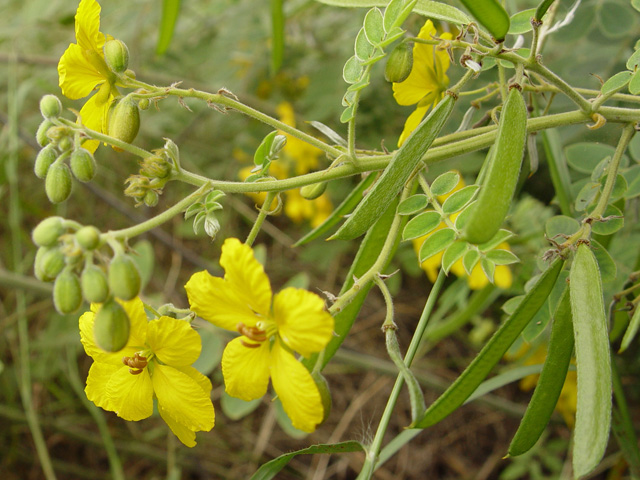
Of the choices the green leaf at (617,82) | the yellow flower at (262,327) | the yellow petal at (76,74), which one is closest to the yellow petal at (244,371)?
the yellow flower at (262,327)

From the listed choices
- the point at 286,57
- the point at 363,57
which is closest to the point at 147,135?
the point at 286,57

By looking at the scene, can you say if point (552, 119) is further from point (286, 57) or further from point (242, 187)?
point (286, 57)

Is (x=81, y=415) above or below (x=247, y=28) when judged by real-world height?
below

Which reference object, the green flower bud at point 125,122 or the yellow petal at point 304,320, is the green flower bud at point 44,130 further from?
the yellow petal at point 304,320

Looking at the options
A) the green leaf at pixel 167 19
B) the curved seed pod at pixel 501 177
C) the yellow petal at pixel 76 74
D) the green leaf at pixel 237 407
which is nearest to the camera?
the curved seed pod at pixel 501 177

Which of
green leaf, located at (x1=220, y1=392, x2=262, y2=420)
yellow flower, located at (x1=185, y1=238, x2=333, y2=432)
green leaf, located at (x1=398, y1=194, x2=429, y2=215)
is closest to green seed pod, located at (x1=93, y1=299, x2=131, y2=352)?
yellow flower, located at (x1=185, y1=238, x2=333, y2=432)
